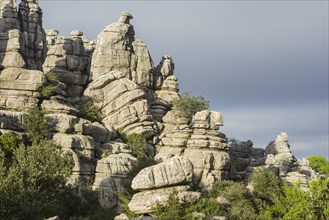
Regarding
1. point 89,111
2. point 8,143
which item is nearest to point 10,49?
point 89,111

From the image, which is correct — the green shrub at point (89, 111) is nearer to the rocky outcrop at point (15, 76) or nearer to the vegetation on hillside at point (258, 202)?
the rocky outcrop at point (15, 76)

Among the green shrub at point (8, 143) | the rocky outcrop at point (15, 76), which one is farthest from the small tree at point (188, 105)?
the green shrub at point (8, 143)

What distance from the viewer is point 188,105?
257 feet

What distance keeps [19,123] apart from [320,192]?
114 ft

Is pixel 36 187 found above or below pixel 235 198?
above

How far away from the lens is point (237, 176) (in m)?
72.4

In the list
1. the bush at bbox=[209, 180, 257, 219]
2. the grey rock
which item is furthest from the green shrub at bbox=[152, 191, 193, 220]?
the bush at bbox=[209, 180, 257, 219]

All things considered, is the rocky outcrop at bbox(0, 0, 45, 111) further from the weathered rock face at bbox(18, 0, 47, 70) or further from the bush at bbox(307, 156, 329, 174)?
the bush at bbox(307, 156, 329, 174)

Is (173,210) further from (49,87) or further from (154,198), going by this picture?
(49,87)

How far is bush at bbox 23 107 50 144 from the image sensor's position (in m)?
57.9

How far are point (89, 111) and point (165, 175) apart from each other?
34959mm

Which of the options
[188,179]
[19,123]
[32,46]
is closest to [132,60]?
[32,46]

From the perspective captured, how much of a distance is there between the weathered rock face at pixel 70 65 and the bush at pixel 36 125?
16.4 m

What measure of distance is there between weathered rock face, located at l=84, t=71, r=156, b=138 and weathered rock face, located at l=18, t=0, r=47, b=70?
11855 mm
